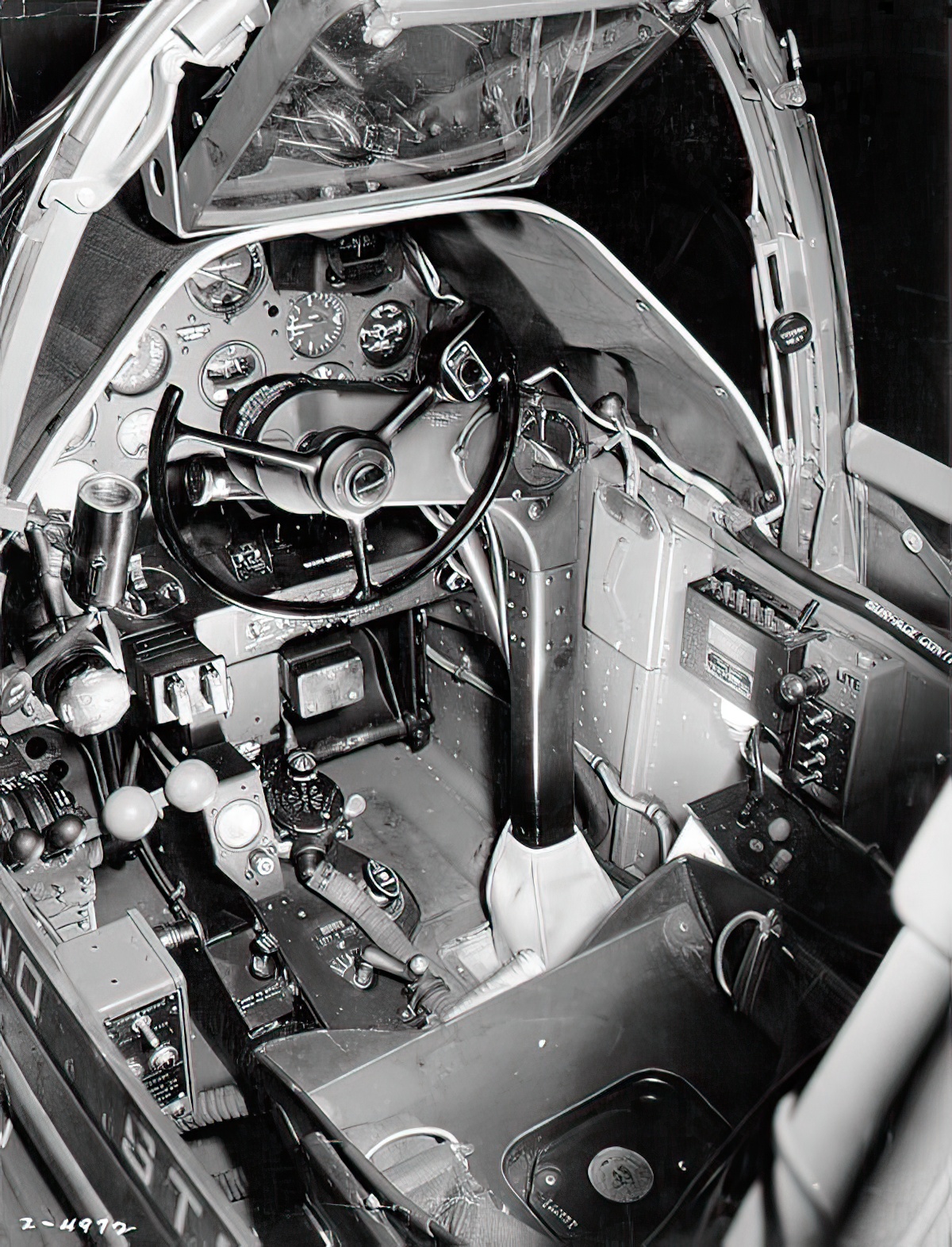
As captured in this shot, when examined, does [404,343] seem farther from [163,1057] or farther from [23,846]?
[163,1057]

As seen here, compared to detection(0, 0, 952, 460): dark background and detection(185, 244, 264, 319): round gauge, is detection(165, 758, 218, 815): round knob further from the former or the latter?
detection(0, 0, 952, 460): dark background

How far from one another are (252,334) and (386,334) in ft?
1.15

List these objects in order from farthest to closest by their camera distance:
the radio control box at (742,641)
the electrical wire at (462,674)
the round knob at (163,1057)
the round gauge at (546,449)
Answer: the electrical wire at (462,674)
the round gauge at (546,449)
the radio control box at (742,641)
the round knob at (163,1057)

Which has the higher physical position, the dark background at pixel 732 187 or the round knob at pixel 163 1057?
the dark background at pixel 732 187

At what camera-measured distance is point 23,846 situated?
96.4 inches

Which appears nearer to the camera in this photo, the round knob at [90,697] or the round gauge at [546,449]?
the round knob at [90,697]

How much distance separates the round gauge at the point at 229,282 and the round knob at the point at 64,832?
3.62ft

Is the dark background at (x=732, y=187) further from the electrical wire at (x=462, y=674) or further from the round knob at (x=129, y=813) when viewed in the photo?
the round knob at (x=129, y=813)

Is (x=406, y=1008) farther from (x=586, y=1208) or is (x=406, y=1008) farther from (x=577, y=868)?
(x=586, y=1208)

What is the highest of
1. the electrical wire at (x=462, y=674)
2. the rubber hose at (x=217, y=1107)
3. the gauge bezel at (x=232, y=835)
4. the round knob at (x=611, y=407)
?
the round knob at (x=611, y=407)

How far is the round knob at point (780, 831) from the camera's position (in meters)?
2.54

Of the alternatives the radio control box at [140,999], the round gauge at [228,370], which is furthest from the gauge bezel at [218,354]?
the radio control box at [140,999]

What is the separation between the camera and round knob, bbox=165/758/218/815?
2.69 metres

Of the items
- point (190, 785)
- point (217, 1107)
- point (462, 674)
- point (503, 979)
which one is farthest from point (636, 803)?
point (217, 1107)
